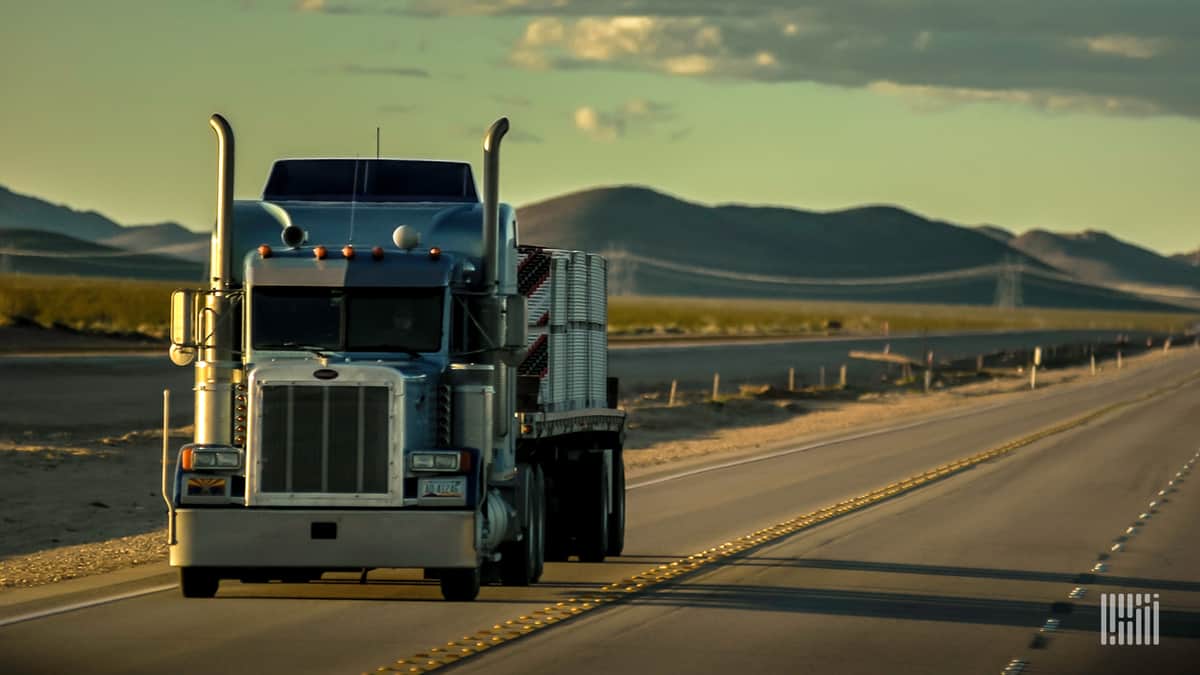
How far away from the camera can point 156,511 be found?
26.3 m

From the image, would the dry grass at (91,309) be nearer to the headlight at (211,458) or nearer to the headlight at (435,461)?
the headlight at (211,458)

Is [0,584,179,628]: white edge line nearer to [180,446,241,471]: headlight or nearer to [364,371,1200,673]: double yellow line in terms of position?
[180,446,241,471]: headlight

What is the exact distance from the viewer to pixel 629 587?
58.2 feet

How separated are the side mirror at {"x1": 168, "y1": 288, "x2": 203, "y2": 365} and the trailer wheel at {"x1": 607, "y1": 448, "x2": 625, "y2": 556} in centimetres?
544

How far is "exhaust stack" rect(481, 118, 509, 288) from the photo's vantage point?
16312mm

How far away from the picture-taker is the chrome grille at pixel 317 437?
15.6 metres

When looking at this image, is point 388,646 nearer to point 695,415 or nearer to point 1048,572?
point 1048,572

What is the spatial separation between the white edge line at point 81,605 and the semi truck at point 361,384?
0.66m

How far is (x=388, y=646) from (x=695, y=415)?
→ 38.5 m

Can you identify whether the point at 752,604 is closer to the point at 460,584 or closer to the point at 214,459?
the point at 460,584

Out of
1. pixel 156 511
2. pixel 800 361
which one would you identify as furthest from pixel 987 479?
pixel 800 361

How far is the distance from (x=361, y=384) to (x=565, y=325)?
12.2 ft

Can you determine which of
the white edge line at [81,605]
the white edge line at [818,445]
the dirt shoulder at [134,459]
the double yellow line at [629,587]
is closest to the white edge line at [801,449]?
the white edge line at [818,445]

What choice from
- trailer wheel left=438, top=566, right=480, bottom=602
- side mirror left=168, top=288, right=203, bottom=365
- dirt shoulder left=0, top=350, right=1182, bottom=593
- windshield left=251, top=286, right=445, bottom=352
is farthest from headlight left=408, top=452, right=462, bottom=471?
dirt shoulder left=0, top=350, right=1182, bottom=593
